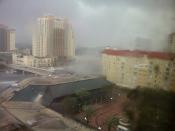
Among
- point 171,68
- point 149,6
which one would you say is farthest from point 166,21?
point 171,68

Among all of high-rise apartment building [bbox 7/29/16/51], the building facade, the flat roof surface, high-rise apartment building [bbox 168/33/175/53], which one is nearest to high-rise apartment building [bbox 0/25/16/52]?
high-rise apartment building [bbox 7/29/16/51]

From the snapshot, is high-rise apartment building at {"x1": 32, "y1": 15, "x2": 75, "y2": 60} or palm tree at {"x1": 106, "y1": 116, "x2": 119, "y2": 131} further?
high-rise apartment building at {"x1": 32, "y1": 15, "x2": 75, "y2": 60}

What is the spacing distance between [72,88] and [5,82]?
0.56m

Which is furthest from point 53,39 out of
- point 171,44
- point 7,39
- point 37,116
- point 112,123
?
point 171,44

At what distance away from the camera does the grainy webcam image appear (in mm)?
1826

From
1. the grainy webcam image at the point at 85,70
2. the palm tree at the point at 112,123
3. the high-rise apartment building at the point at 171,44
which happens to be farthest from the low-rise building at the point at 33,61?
the high-rise apartment building at the point at 171,44

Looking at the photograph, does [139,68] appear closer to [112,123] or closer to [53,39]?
[112,123]

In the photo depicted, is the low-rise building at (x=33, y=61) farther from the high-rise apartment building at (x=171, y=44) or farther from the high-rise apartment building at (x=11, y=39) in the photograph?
the high-rise apartment building at (x=171, y=44)

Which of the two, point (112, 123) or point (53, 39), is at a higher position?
point (53, 39)

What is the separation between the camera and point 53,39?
2203 mm

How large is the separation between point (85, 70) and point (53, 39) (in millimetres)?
363

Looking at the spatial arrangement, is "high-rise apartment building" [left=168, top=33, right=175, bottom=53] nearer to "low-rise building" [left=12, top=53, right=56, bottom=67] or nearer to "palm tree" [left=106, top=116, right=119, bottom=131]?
"palm tree" [left=106, top=116, right=119, bottom=131]

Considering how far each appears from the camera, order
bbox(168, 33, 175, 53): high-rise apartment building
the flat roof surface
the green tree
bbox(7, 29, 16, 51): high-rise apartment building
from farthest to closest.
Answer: bbox(7, 29, 16, 51): high-rise apartment building → the green tree → the flat roof surface → bbox(168, 33, 175, 53): high-rise apartment building

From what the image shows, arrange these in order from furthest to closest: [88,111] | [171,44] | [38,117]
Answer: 1. [88,111]
2. [38,117]
3. [171,44]
